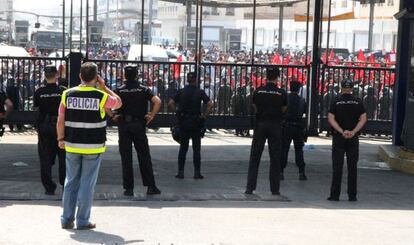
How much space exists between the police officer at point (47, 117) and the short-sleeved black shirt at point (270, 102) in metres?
2.70

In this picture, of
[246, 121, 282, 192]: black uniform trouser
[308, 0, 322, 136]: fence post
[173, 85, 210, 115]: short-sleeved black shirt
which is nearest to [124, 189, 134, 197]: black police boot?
[246, 121, 282, 192]: black uniform trouser

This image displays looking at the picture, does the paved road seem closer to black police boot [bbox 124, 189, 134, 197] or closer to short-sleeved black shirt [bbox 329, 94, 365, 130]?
black police boot [bbox 124, 189, 134, 197]

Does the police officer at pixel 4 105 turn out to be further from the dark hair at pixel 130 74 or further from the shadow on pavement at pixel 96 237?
the shadow on pavement at pixel 96 237

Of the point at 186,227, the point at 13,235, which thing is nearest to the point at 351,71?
the point at 186,227

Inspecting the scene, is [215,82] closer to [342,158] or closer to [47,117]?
[342,158]

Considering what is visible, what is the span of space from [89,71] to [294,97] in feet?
17.1

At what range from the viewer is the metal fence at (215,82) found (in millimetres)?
16984

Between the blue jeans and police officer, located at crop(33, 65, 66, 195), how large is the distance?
8.25 ft

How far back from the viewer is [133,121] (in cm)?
1082

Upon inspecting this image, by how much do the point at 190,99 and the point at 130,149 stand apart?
6.81 feet

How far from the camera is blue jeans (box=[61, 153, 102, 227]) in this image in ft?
27.1

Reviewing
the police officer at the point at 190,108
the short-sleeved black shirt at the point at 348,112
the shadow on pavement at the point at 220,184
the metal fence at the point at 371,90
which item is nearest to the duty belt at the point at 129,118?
the shadow on pavement at the point at 220,184

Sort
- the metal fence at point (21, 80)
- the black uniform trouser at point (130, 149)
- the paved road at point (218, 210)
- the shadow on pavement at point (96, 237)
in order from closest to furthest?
the shadow on pavement at point (96, 237), the paved road at point (218, 210), the black uniform trouser at point (130, 149), the metal fence at point (21, 80)

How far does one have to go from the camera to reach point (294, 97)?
42.1ft
